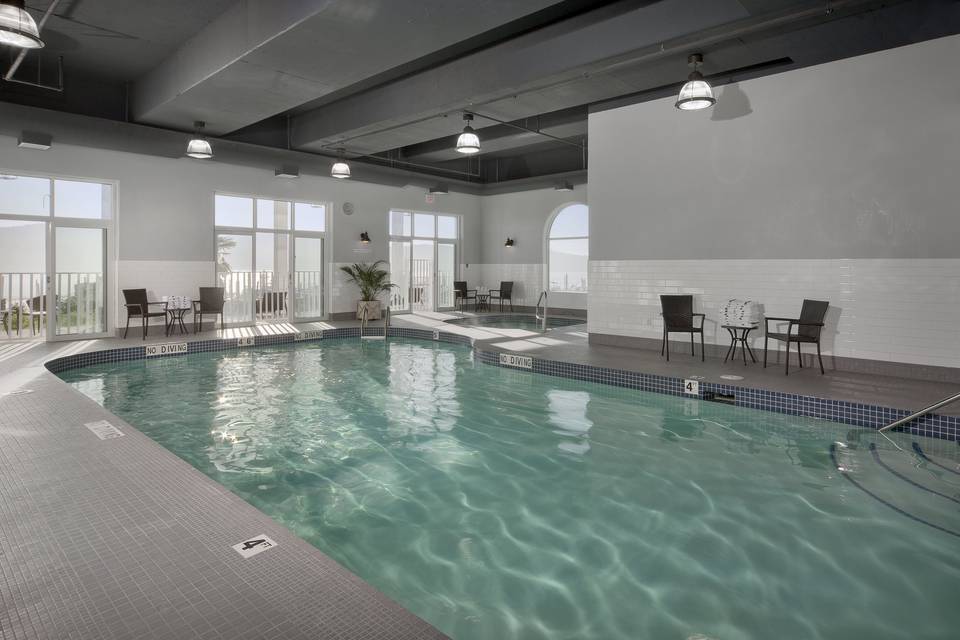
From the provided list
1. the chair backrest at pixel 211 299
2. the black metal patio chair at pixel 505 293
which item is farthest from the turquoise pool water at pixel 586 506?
the black metal patio chair at pixel 505 293

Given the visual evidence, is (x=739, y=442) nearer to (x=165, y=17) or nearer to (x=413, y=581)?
(x=413, y=581)

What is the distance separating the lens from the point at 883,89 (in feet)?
17.3

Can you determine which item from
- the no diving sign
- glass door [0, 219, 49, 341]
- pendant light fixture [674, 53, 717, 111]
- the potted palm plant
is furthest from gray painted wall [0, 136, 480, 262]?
the no diving sign

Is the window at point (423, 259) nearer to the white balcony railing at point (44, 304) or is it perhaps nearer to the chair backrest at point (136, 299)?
the chair backrest at point (136, 299)

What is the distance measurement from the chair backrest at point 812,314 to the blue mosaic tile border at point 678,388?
1.24 meters

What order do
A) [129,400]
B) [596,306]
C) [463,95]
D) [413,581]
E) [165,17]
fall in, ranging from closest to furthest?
1. [413,581]
2. [129,400]
3. [165,17]
4. [463,95]
5. [596,306]

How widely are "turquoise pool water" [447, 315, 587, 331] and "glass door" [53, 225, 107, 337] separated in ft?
18.0

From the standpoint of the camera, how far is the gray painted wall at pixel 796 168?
5086mm

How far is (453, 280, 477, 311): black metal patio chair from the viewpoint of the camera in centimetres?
1302

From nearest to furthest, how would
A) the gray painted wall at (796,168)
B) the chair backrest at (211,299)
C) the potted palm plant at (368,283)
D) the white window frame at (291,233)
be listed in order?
the gray painted wall at (796,168), the chair backrest at (211,299), the white window frame at (291,233), the potted palm plant at (368,283)

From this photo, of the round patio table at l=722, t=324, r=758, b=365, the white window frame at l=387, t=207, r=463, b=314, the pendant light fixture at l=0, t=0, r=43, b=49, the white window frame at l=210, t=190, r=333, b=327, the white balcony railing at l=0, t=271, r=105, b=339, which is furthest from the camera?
the white window frame at l=387, t=207, r=463, b=314

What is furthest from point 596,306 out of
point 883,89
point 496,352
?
point 883,89

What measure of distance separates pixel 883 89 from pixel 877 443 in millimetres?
3400

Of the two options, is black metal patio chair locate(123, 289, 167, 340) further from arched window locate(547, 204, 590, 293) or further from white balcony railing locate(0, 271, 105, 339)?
arched window locate(547, 204, 590, 293)
